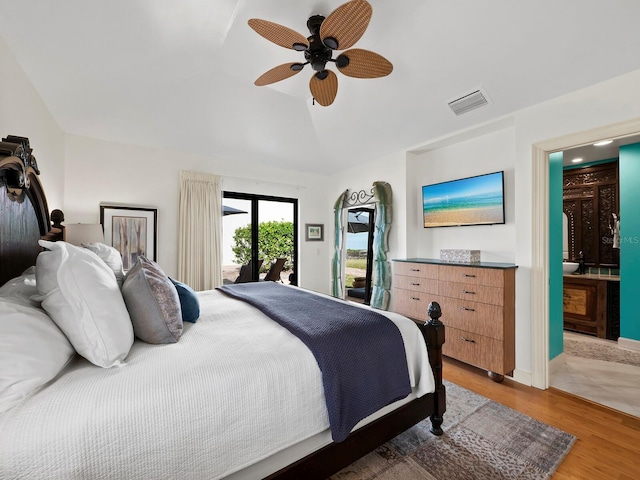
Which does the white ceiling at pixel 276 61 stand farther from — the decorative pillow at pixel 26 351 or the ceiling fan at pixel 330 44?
the decorative pillow at pixel 26 351

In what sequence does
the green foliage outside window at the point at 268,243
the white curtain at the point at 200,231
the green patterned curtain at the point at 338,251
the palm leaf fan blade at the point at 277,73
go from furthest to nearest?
→ the green patterned curtain at the point at 338,251 < the green foliage outside window at the point at 268,243 < the white curtain at the point at 200,231 < the palm leaf fan blade at the point at 277,73

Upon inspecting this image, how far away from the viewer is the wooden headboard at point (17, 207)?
54.4 inches

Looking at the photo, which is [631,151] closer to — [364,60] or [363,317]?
[364,60]

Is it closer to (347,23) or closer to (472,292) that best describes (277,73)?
(347,23)

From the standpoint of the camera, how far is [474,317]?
8.93ft

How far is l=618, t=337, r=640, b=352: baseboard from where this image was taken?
3193 millimetres

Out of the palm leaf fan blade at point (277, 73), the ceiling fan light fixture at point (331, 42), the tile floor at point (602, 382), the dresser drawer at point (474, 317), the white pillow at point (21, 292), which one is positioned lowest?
the tile floor at point (602, 382)

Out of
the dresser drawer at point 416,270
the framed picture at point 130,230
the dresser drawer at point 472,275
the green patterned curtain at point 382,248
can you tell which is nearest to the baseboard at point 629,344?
the dresser drawer at point 472,275

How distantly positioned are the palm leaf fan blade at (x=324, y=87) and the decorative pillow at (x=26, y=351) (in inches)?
89.5

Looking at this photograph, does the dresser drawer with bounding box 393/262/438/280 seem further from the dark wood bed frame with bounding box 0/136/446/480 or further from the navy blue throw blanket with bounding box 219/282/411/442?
the navy blue throw blanket with bounding box 219/282/411/442

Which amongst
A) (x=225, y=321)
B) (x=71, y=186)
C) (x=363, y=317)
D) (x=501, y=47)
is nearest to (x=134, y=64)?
(x=71, y=186)

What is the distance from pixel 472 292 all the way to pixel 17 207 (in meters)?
3.45

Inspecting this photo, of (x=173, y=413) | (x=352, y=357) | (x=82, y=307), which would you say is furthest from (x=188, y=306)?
(x=352, y=357)

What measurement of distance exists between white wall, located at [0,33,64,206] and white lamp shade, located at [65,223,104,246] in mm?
258
